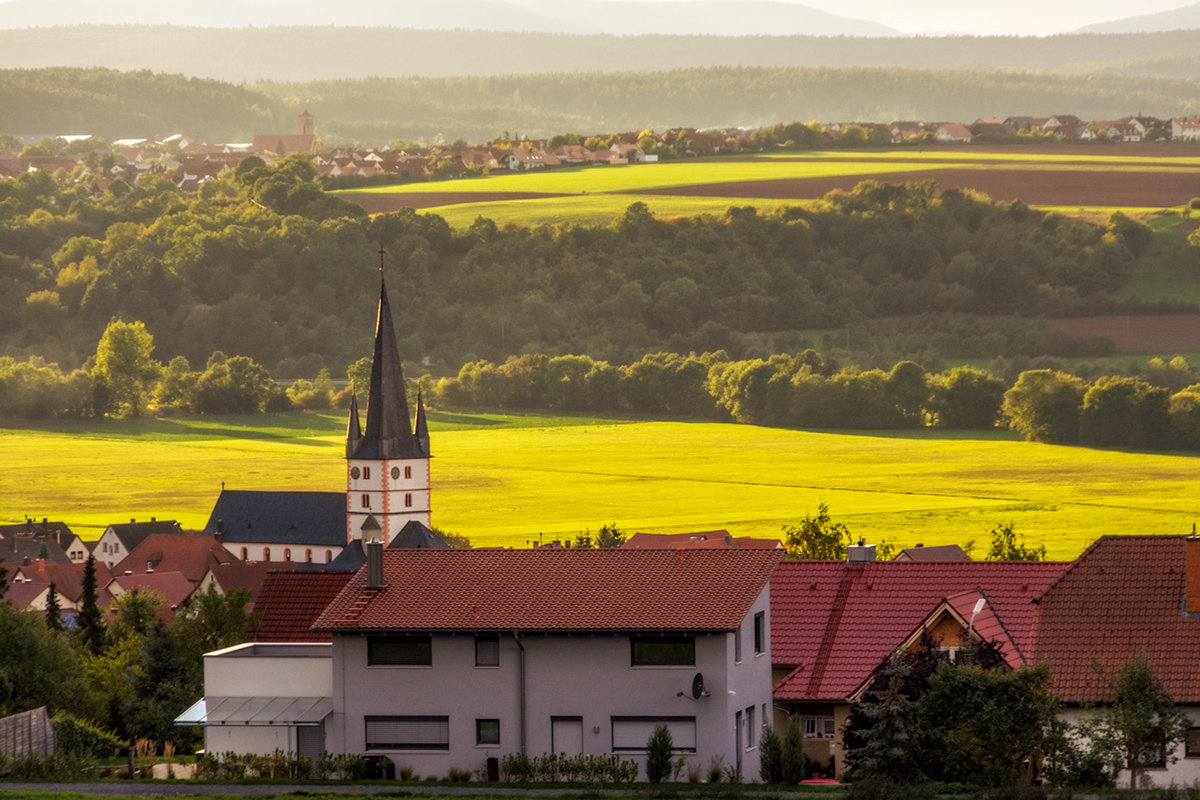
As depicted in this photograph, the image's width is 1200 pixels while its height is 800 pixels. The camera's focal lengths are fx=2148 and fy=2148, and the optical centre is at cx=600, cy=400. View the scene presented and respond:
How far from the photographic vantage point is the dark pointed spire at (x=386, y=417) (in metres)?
98.9

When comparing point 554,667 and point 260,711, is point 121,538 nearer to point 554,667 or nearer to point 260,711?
point 260,711

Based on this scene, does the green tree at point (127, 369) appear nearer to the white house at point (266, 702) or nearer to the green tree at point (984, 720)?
the white house at point (266, 702)

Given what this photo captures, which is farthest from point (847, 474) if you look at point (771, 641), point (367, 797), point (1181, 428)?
point (367, 797)

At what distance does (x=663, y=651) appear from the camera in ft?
115

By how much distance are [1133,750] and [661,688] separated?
7.51 metres

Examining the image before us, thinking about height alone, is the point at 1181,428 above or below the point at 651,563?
above

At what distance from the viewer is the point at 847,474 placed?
131 metres

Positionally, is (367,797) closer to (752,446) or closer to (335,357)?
(752,446)

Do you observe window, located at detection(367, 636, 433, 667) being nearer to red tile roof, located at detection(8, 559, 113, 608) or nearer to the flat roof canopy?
the flat roof canopy

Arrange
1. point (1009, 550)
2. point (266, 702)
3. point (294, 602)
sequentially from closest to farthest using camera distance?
point (266, 702) < point (294, 602) < point (1009, 550)

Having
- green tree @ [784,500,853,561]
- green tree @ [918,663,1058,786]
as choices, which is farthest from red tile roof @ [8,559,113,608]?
green tree @ [918,663,1058,786]

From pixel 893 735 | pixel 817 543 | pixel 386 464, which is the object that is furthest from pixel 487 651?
pixel 386 464

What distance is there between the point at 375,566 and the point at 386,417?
6263cm

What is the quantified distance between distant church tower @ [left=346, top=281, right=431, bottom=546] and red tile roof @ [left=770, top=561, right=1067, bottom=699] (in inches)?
2312
